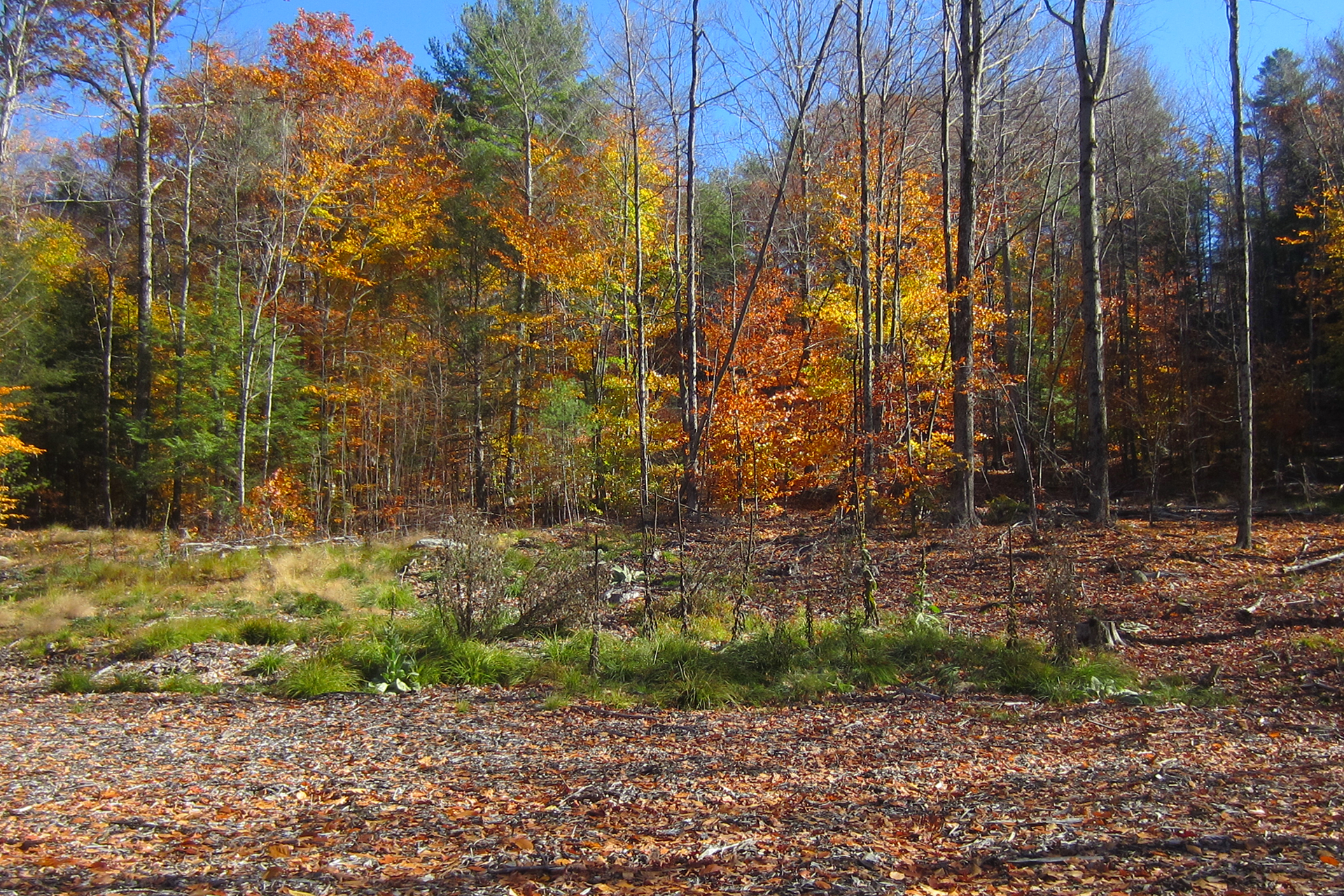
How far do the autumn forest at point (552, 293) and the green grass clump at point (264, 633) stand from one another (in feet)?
24.1

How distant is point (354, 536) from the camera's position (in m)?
14.7

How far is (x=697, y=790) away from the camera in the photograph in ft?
13.6

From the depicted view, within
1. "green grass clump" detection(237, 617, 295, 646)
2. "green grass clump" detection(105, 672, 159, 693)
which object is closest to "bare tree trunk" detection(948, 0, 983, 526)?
"green grass clump" detection(237, 617, 295, 646)

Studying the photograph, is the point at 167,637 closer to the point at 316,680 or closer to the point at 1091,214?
the point at 316,680

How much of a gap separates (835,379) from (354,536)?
1086 centimetres

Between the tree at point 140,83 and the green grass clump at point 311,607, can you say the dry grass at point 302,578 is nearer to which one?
the green grass clump at point 311,607

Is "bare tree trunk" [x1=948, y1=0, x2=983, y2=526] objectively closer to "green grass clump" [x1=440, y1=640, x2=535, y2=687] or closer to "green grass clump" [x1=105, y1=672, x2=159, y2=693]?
"green grass clump" [x1=440, y1=640, x2=535, y2=687]

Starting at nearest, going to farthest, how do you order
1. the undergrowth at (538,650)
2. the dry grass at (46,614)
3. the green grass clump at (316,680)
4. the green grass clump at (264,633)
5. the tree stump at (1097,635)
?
the undergrowth at (538,650) → the green grass clump at (316,680) → the tree stump at (1097,635) → the green grass clump at (264,633) → the dry grass at (46,614)

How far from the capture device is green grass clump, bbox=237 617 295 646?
26.5 ft

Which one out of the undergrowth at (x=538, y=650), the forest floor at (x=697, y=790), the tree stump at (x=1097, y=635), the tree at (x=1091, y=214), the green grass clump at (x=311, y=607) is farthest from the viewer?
the tree at (x=1091, y=214)

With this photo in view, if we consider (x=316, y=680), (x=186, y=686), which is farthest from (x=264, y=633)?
(x=316, y=680)

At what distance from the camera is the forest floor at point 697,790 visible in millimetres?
3092

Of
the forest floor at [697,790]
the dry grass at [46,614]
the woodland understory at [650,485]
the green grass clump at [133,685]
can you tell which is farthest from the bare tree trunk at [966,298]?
the dry grass at [46,614]

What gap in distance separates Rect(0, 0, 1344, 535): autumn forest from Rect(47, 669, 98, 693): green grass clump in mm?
9021
